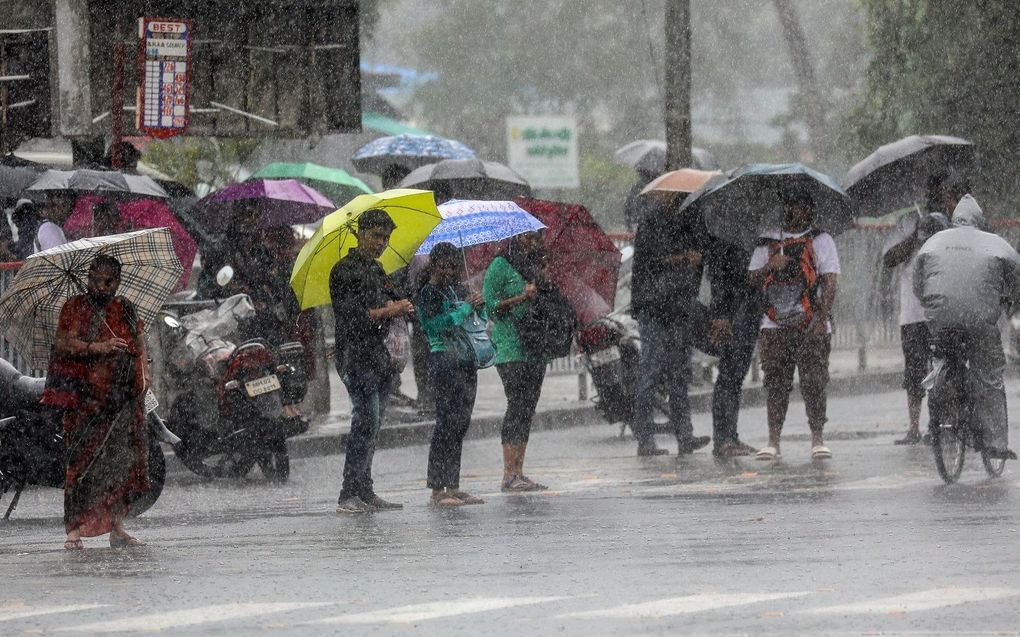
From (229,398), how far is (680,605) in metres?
6.40

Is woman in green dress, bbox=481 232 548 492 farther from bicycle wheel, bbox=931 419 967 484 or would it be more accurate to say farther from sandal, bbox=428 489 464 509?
bicycle wheel, bbox=931 419 967 484

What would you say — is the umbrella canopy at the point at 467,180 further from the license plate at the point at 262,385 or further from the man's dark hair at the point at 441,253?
the man's dark hair at the point at 441,253

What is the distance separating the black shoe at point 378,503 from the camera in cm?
1160

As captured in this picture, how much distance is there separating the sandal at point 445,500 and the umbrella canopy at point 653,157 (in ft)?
24.8

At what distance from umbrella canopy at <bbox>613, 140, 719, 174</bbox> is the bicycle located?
23.5 ft

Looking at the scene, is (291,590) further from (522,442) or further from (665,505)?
(522,442)

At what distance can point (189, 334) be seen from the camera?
14031mm

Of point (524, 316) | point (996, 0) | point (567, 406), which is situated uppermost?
point (996, 0)

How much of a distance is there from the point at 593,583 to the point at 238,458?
582 cm

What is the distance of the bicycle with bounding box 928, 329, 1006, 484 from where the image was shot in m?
11.9

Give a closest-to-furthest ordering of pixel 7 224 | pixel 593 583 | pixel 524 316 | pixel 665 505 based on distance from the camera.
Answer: pixel 593 583
pixel 665 505
pixel 524 316
pixel 7 224

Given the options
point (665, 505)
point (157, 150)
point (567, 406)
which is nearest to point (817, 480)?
point (665, 505)

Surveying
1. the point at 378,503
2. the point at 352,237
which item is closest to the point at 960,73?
the point at 352,237

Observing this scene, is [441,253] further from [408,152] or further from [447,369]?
[408,152]
